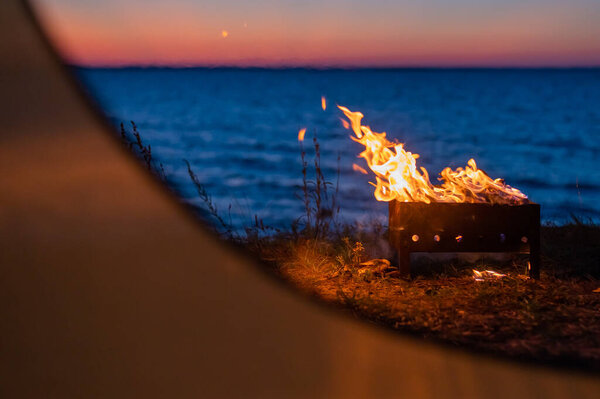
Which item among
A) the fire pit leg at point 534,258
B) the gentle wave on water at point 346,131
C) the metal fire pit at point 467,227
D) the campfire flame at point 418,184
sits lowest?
the fire pit leg at point 534,258

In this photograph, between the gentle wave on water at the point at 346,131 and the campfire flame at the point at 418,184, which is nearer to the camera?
the campfire flame at the point at 418,184

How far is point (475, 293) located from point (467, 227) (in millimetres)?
422

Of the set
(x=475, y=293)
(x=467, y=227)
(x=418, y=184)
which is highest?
(x=418, y=184)

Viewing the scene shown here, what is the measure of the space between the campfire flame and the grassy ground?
19.0 inches

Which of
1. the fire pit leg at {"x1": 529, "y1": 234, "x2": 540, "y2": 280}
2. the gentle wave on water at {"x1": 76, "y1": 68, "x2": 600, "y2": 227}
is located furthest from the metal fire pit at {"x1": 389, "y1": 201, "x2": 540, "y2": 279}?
the gentle wave on water at {"x1": 76, "y1": 68, "x2": 600, "y2": 227}

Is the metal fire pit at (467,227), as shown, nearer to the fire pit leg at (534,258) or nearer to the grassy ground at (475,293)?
the fire pit leg at (534,258)

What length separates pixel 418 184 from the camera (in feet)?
13.7

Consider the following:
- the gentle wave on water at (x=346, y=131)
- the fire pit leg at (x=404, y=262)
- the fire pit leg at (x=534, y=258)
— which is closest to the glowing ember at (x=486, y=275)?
the fire pit leg at (x=534, y=258)

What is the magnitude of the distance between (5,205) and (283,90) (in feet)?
122

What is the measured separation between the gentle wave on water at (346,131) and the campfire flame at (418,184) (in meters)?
1.88

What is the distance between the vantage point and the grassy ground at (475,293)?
3162 mm

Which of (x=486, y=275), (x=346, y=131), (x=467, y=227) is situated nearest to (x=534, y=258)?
(x=486, y=275)

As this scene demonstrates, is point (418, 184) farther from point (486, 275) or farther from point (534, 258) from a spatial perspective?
point (534, 258)

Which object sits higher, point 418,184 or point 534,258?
point 418,184
